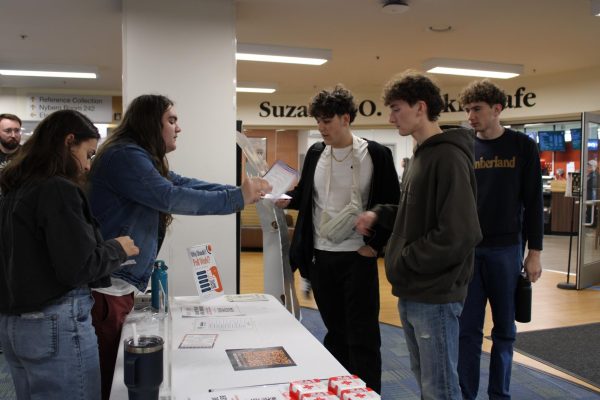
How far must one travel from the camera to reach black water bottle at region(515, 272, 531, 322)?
8.98 ft

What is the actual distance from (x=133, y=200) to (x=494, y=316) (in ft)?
6.48

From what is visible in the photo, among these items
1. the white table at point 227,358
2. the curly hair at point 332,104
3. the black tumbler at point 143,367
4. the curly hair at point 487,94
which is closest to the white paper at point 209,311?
the white table at point 227,358

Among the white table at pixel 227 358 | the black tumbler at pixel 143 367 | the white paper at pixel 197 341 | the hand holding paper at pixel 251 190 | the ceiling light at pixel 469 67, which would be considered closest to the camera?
the black tumbler at pixel 143 367

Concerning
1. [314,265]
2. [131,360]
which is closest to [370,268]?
[314,265]

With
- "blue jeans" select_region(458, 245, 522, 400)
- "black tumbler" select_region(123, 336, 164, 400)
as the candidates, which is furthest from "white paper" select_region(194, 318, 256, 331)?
"blue jeans" select_region(458, 245, 522, 400)

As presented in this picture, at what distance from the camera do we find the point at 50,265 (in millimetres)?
1517

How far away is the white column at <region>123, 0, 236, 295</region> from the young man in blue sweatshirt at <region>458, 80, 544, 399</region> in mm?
2294

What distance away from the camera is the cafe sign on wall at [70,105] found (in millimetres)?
9625

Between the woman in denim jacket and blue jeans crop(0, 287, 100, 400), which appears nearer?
blue jeans crop(0, 287, 100, 400)

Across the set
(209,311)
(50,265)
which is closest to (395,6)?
(209,311)

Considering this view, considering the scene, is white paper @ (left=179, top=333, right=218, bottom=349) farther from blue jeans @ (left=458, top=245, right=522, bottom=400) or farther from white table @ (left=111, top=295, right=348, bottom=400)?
blue jeans @ (left=458, top=245, right=522, bottom=400)

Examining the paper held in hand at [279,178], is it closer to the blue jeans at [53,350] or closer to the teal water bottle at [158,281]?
the teal water bottle at [158,281]

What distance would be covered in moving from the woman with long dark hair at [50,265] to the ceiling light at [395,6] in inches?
153

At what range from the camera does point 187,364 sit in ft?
5.21
